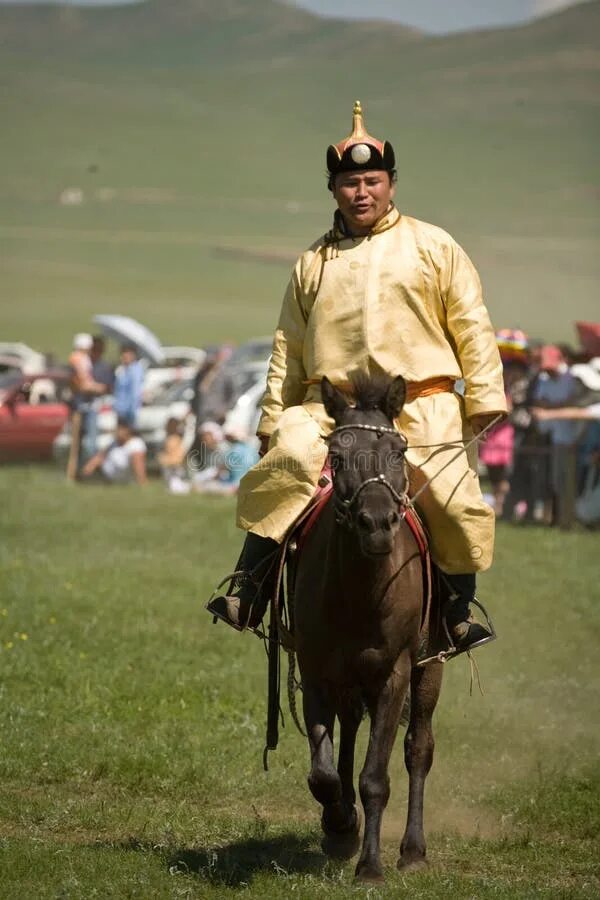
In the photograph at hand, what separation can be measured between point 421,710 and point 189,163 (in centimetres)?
7230

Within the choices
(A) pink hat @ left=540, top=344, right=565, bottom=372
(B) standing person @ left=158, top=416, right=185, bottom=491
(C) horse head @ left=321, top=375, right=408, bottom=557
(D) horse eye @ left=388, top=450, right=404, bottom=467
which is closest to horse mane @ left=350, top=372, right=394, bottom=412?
(C) horse head @ left=321, top=375, right=408, bottom=557

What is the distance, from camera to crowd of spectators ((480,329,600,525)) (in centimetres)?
1981

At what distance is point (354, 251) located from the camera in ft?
24.4

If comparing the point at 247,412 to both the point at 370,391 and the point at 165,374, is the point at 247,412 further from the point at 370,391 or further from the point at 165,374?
the point at 370,391

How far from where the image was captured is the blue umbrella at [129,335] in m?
32.0

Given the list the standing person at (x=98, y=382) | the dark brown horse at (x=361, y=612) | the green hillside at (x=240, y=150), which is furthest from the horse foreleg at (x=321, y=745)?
the green hillside at (x=240, y=150)

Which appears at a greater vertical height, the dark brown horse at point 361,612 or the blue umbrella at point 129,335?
the blue umbrella at point 129,335

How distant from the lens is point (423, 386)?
7.40 metres

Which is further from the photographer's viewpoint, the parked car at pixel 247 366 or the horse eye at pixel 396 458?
the parked car at pixel 247 366

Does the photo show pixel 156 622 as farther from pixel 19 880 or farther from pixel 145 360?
pixel 145 360

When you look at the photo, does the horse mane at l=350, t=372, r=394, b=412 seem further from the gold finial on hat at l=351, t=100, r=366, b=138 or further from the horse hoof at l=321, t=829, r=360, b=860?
the horse hoof at l=321, t=829, r=360, b=860

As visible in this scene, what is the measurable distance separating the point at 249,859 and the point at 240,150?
73094 mm

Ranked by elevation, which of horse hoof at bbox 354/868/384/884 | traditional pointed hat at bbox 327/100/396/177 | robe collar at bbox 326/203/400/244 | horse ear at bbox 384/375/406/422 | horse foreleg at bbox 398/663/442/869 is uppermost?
traditional pointed hat at bbox 327/100/396/177

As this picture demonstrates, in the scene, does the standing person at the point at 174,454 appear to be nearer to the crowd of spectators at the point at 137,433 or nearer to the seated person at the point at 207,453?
the crowd of spectators at the point at 137,433
